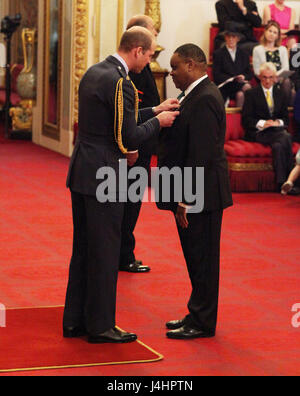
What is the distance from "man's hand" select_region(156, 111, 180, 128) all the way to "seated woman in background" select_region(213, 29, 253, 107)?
6.98m

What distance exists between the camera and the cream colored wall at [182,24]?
44.3 ft

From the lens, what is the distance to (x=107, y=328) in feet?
16.4

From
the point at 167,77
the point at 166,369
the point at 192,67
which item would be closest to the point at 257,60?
the point at 167,77

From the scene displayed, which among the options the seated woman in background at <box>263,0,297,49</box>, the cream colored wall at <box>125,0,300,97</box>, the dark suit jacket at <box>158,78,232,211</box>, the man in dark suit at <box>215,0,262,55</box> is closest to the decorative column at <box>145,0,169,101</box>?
the cream colored wall at <box>125,0,300,97</box>

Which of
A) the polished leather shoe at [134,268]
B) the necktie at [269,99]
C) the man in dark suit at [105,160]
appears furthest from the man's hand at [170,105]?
the necktie at [269,99]

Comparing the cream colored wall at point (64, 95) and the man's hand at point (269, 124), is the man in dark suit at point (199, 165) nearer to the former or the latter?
the man's hand at point (269, 124)

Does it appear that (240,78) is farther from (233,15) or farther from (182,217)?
(182,217)

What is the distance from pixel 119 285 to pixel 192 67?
1.88m

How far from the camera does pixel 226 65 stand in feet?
39.6

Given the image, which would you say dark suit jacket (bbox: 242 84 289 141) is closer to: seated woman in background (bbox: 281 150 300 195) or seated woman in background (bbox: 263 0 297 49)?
seated woman in background (bbox: 281 150 300 195)

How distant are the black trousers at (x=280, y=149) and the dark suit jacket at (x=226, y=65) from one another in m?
1.88

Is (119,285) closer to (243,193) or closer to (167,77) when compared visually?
(243,193)

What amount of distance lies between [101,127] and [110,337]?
1.15 metres

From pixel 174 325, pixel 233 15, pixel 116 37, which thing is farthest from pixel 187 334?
pixel 233 15
